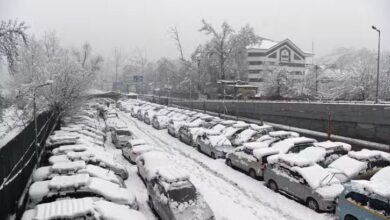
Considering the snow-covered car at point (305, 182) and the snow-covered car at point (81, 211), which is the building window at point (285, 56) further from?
the snow-covered car at point (81, 211)

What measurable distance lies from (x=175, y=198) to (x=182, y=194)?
28cm

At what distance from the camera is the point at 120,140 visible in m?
23.0

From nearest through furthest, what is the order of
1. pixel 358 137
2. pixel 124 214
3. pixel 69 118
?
pixel 124 214
pixel 358 137
pixel 69 118

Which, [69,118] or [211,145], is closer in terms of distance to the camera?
[211,145]

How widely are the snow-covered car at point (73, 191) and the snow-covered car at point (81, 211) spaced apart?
2.78 feet

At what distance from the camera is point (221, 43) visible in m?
58.9

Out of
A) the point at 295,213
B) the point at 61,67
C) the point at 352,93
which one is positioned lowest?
the point at 295,213

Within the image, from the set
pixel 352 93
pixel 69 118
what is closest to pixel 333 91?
pixel 352 93

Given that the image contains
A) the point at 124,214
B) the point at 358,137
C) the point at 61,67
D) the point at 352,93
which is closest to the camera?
the point at 124,214

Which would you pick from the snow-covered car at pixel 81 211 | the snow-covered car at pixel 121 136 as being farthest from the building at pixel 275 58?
the snow-covered car at pixel 81 211

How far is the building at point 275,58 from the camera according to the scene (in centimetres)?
7644

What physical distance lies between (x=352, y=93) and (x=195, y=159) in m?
24.8

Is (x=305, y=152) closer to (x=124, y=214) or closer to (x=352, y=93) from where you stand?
(x=124, y=214)

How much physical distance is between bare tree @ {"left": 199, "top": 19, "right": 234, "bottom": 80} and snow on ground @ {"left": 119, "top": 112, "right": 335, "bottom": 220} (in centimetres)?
4079
